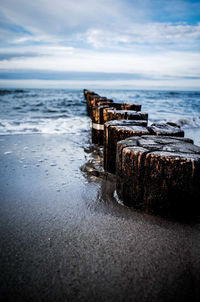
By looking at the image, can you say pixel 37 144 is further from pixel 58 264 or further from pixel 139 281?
pixel 139 281

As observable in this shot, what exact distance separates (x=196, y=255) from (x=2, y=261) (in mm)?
1060

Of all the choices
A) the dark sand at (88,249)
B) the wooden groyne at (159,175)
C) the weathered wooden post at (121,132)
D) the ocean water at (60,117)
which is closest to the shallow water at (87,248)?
the dark sand at (88,249)

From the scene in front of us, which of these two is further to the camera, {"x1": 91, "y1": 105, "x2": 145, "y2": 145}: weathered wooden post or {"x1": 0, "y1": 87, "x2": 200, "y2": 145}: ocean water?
{"x1": 0, "y1": 87, "x2": 200, "y2": 145}: ocean water

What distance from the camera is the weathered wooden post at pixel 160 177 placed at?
1272 millimetres

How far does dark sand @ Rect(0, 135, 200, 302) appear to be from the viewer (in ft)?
2.98

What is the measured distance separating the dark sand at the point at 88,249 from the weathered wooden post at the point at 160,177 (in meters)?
0.11

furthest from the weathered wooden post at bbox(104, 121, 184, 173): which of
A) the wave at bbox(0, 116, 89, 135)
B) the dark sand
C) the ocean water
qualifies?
the wave at bbox(0, 116, 89, 135)

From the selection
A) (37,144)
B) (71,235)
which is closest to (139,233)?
(71,235)

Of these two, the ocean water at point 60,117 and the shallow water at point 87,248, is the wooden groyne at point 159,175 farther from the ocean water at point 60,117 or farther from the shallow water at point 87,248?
the ocean water at point 60,117

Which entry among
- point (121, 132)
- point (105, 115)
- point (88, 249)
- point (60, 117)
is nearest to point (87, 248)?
point (88, 249)

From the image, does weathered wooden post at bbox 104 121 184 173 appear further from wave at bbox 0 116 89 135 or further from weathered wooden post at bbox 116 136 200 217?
wave at bbox 0 116 89 135

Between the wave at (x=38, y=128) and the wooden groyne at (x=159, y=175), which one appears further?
the wave at (x=38, y=128)

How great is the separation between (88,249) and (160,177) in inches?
25.1

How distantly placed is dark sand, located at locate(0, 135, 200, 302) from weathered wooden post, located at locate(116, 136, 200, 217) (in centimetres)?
11
